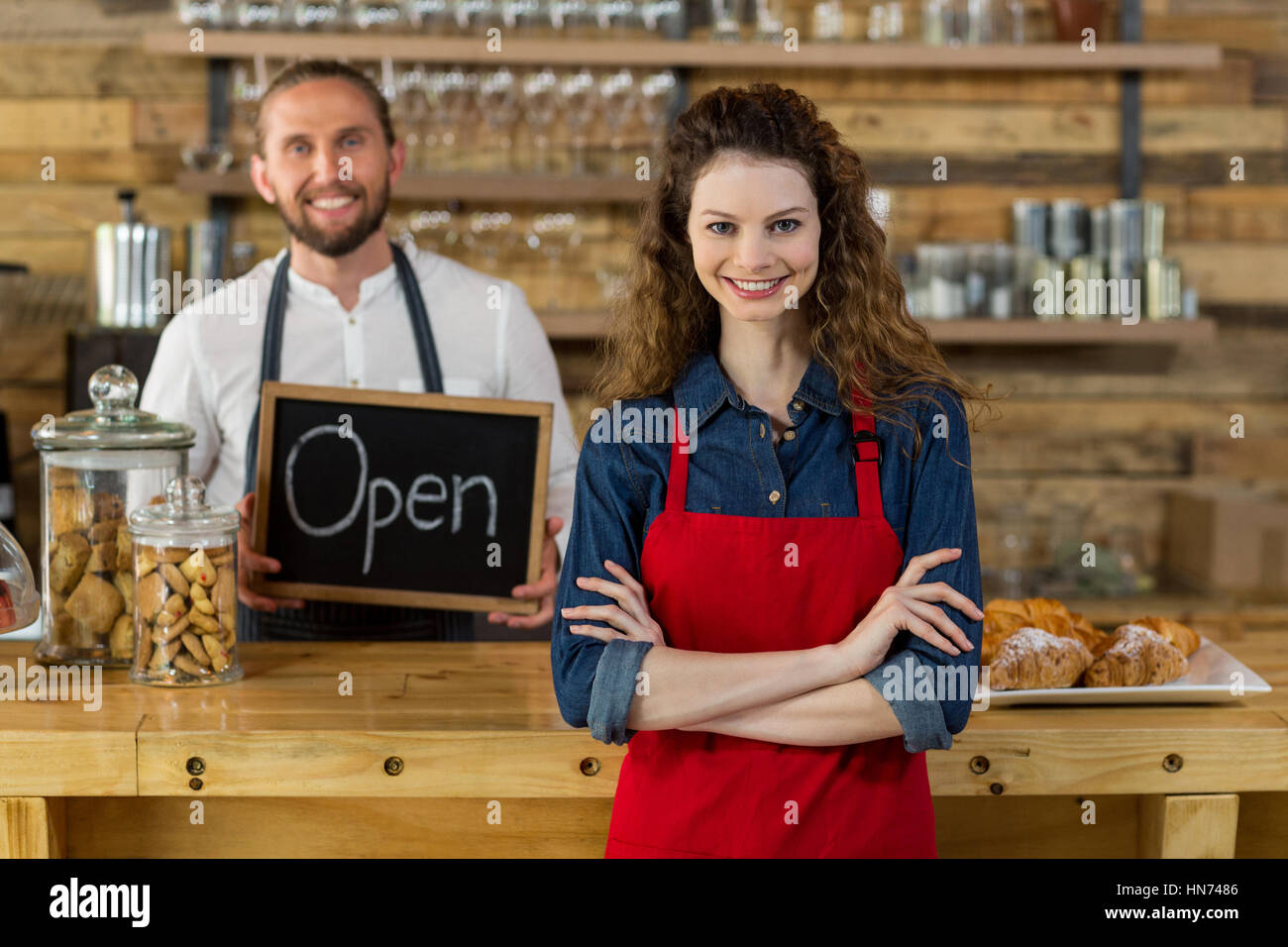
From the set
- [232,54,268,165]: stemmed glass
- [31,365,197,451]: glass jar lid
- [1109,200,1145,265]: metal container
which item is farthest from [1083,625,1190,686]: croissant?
[232,54,268,165]: stemmed glass

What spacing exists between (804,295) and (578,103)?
223 cm

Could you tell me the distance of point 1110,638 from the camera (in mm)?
1711

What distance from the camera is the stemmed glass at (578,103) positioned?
3.51 metres

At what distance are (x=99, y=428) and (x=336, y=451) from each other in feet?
1.23

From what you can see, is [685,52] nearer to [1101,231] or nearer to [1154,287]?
[1101,231]

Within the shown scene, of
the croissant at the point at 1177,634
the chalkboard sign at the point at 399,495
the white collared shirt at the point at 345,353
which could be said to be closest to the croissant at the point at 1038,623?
the croissant at the point at 1177,634

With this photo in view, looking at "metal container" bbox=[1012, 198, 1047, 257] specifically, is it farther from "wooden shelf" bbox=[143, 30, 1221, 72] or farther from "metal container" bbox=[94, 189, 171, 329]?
"metal container" bbox=[94, 189, 171, 329]

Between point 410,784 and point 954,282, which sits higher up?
point 954,282

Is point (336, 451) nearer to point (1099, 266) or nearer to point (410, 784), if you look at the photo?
point (410, 784)

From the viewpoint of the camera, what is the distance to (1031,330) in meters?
3.51

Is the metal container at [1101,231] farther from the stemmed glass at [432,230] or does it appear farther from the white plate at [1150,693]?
the white plate at [1150,693]

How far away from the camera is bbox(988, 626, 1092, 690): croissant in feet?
5.25

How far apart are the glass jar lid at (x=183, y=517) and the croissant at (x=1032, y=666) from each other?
2.98 ft
